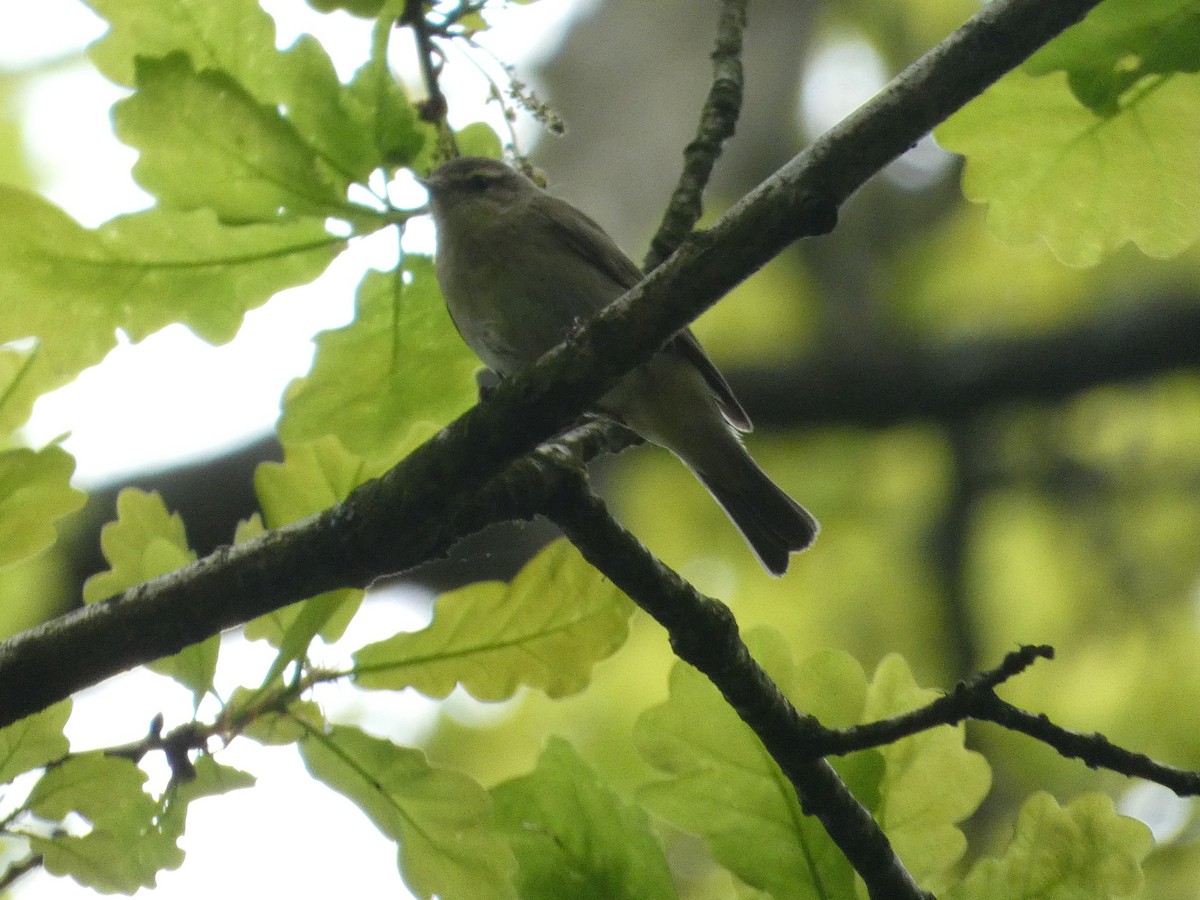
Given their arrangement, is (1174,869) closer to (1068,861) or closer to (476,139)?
(1068,861)

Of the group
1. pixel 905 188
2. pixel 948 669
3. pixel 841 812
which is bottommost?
pixel 841 812

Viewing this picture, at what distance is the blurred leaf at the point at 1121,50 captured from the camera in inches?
80.3

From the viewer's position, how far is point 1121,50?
210 cm

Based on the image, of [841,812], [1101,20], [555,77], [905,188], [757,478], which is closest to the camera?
[841,812]

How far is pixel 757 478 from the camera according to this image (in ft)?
13.3

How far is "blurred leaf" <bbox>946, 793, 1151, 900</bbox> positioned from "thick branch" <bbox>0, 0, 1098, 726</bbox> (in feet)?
2.98

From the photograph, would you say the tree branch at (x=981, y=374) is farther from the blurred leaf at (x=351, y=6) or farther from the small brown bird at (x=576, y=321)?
the blurred leaf at (x=351, y=6)

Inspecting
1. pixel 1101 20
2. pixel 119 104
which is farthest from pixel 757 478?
pixel 119 104

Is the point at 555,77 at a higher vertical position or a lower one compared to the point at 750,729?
higher

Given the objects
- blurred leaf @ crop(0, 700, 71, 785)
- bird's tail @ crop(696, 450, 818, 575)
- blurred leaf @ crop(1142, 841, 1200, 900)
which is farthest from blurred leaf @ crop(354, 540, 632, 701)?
blurred leaf @ crop(1142, 841, 1200, 900)

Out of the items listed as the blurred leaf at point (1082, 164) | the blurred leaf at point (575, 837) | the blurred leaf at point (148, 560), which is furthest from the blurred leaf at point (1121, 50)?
the blurred leaf at point (148, 560)

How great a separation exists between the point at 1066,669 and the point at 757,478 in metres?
3.88

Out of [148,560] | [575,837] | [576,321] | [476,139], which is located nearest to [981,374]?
[576,321]

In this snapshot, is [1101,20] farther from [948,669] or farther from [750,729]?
[948,669]
